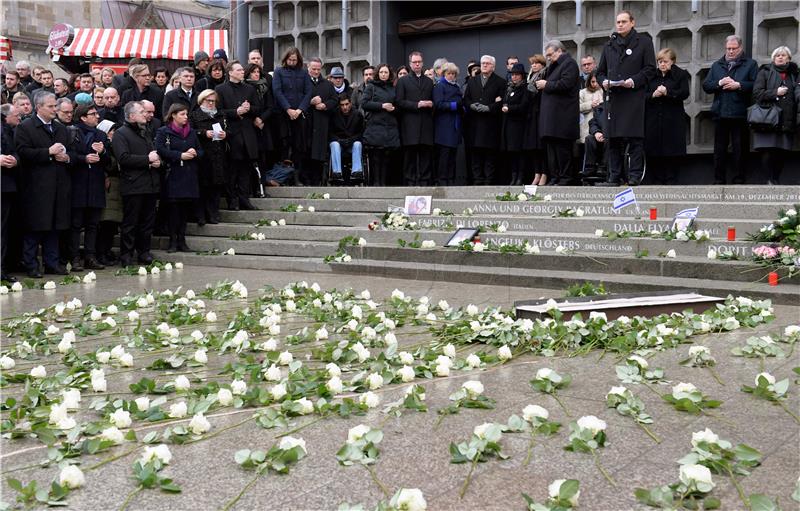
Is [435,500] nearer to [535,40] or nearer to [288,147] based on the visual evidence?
[288,147]

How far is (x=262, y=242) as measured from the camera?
38.2 ft

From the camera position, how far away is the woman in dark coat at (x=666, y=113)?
11.4 m

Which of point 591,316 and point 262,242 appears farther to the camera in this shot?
point 262,242

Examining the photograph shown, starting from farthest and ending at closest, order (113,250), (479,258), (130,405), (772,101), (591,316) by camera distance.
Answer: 1. (113,250)
2. (772,101)
3. (479,258)
4. (591,316)
5. (130,405)

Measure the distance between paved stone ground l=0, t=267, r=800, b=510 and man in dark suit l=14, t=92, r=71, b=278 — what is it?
642 centimetres

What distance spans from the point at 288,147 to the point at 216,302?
638 cm

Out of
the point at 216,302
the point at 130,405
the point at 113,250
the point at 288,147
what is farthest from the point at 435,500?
the point at 288,147

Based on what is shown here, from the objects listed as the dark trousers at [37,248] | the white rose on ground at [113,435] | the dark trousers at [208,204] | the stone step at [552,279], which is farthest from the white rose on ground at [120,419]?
the dark trousers at [208,204]

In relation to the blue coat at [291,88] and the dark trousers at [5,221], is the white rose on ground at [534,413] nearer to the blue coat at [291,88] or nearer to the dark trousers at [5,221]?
the dark trousers at [5,221]

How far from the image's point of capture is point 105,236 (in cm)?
1155

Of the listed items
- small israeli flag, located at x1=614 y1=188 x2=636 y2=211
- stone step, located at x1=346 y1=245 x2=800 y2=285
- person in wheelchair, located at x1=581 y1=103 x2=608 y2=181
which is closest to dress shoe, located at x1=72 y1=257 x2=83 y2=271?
stone step, located at x1=346 y1=245 x2=800 y2=285

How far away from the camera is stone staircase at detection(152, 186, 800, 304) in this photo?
26.4 ft

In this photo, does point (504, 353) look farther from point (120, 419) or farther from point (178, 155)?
point (178, 155)

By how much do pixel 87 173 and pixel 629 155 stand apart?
650 centimetres
